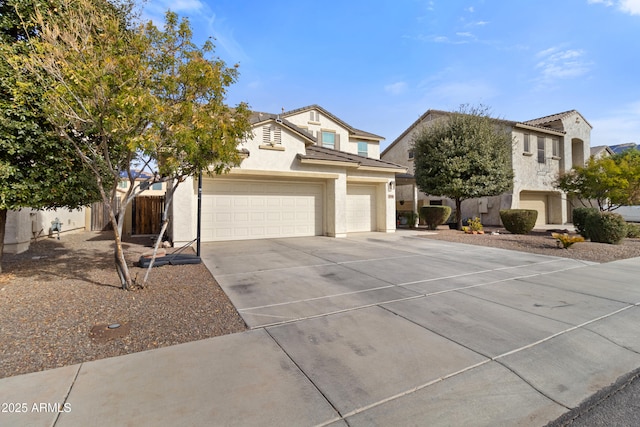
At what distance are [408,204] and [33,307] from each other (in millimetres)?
21350

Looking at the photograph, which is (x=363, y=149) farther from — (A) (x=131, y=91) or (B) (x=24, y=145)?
(B) (x=24, y=145)

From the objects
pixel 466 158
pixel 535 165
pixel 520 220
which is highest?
pixel 535 165

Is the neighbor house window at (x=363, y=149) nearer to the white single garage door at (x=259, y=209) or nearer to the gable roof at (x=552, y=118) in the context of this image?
the white single garage door at (x=259, y=209)

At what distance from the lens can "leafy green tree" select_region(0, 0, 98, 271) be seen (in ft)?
14.9

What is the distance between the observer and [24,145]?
15.6ft

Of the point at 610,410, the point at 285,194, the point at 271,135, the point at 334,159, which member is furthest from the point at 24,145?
the point at 334,159

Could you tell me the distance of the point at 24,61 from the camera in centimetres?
405

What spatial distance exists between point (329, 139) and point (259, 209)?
379 inches

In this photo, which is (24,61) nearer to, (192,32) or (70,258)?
(192,32)

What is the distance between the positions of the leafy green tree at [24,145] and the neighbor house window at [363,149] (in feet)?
59.2

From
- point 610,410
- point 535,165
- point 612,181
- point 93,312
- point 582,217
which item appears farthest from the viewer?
point 535,165

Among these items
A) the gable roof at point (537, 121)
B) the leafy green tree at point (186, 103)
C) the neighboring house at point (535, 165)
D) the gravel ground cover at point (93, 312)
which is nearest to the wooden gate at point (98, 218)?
the gravel ground cover at point (93, 312)

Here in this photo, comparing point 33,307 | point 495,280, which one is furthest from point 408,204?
point 33,307

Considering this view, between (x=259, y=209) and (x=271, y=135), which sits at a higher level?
(x=271, y=135)
